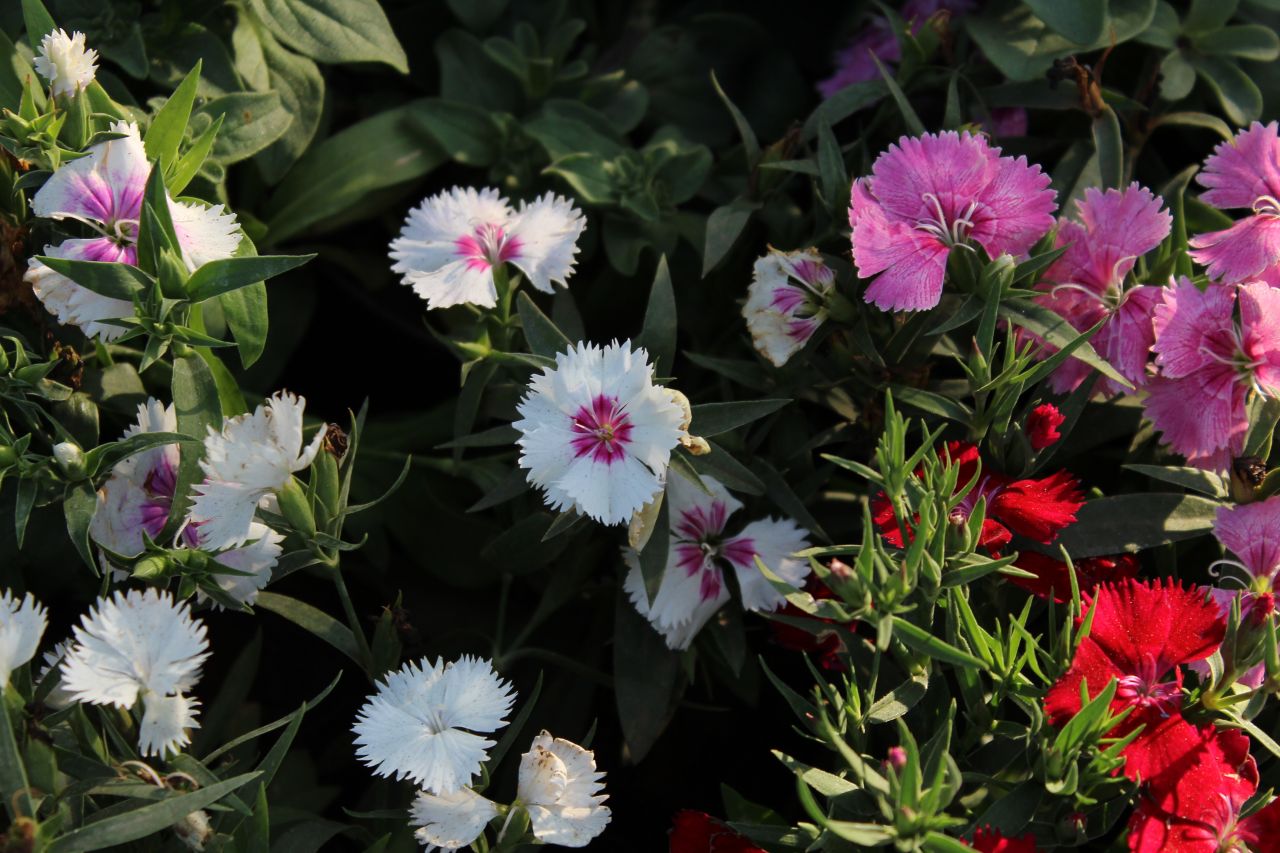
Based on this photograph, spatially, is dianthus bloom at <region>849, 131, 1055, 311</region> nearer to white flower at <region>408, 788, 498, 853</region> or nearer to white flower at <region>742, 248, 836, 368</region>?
white flower at <region>742, 248, 836, 368</region>

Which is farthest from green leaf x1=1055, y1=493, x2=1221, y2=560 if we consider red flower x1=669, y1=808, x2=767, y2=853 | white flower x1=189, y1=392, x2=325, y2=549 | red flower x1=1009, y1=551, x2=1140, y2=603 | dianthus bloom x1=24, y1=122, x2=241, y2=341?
dianthus bloom x1=24, y1=122, x2=241, y2=341

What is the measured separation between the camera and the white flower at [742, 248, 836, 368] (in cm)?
92

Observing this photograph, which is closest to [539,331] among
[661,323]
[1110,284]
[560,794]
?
[661,323]

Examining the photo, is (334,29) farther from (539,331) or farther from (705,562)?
(705,562)

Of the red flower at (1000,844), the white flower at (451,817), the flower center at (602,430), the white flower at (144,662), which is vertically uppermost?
the flower center at (602,430)

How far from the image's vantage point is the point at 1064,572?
0.87 metres

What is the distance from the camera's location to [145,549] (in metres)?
0.82

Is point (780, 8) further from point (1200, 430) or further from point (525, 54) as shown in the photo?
point (1200, 430)

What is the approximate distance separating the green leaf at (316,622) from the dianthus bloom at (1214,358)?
62cm

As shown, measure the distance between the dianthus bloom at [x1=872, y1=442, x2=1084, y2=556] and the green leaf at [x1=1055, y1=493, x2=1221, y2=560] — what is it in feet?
0.13

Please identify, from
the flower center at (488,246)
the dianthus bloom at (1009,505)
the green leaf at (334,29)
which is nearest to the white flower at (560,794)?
the dianthus bloom at (1009,505)

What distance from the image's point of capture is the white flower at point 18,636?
0.70 m

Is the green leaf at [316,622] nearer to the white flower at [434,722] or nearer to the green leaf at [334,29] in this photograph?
the white flower at [434,722]

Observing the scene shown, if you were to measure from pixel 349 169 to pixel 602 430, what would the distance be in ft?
1.92
